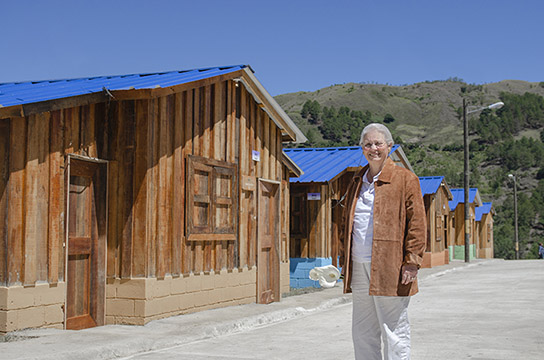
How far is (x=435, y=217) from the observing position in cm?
3150

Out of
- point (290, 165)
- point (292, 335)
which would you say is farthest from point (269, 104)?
point (292, 335)

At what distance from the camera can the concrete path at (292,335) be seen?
26.6 ft

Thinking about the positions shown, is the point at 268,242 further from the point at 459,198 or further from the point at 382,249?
the point at 459,198

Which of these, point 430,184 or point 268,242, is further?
point 430,184

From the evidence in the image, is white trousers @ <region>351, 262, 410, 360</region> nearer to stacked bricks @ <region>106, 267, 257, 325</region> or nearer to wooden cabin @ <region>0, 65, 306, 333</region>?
wooden cabin @ <region>0, 65, 306, 333</region>

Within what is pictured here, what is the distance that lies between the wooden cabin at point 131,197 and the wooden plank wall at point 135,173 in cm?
2

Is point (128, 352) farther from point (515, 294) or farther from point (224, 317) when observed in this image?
point (515, 294)

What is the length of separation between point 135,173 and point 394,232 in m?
5.75

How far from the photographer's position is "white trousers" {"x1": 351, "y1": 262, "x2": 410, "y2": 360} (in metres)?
5.58

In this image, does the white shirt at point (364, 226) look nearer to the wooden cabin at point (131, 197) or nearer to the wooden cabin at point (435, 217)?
the wooden cabin at point (131, 197)

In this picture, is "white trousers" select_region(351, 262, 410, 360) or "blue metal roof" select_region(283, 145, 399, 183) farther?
"blue metal roof" select_region(283, 145, 399, 183)

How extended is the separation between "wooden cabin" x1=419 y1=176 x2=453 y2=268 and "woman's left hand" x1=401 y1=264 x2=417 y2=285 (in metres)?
Result: 24.2

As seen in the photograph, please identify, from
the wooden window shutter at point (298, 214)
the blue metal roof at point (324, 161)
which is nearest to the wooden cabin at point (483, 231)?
the blue metal roof at point (324, 161)

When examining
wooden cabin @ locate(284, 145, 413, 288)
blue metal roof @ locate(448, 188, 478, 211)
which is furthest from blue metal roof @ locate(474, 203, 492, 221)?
wooden cabin @ locate(284, 145, 413, 288)
